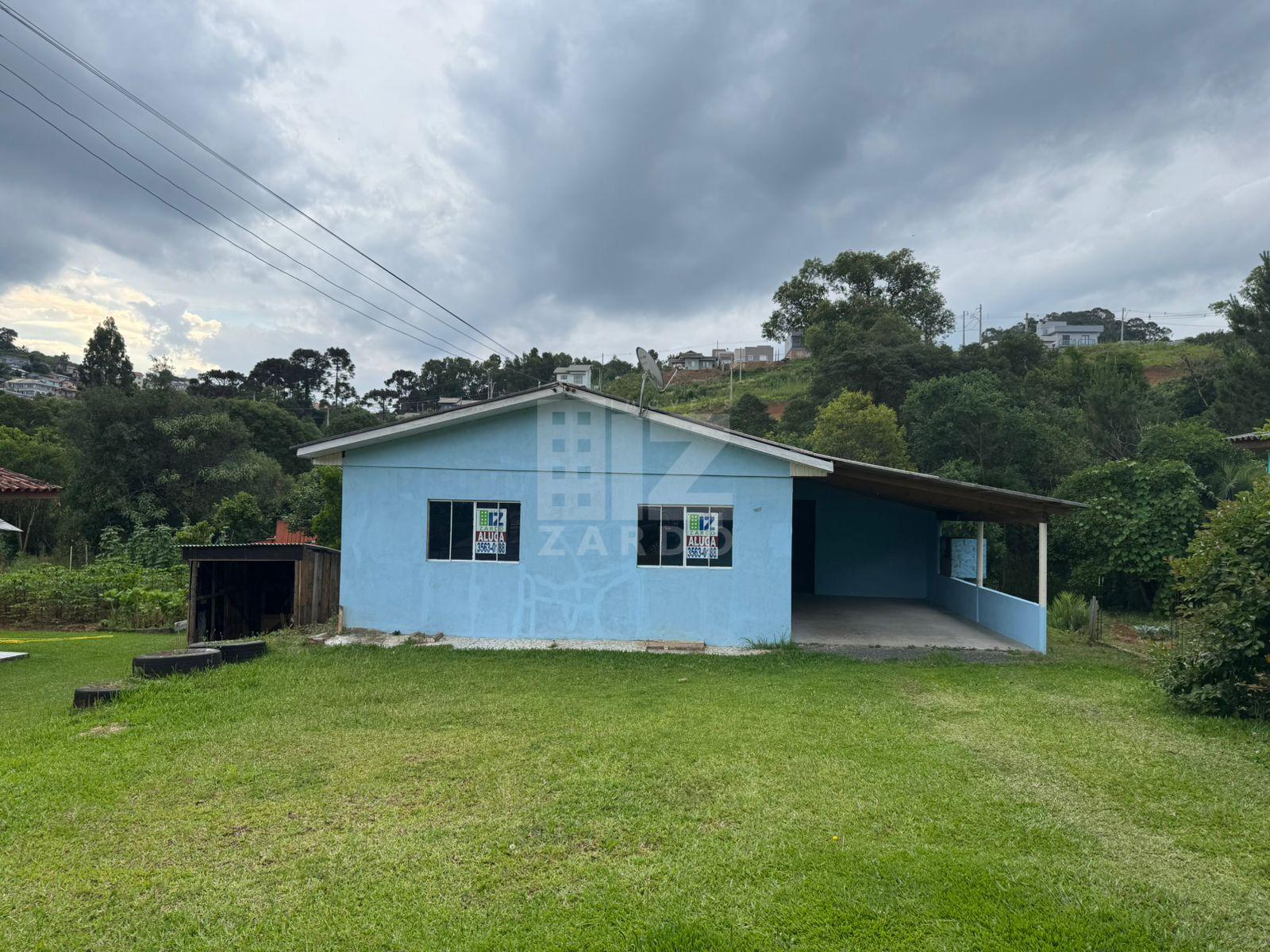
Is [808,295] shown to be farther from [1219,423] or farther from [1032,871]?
[1032,871]

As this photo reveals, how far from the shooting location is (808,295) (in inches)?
2104

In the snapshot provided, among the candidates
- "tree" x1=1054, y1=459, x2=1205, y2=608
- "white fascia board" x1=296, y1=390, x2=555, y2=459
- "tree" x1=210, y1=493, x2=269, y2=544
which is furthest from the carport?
"tree" x1=210, y1=493, x2=269, y2=544

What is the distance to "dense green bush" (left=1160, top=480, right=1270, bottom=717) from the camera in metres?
6.96

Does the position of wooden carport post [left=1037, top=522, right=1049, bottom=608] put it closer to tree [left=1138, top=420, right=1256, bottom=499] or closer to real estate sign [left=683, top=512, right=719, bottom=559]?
real estate sign [left=683, top=512, right=719, bottom=559]

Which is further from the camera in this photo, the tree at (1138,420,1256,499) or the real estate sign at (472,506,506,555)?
the tree at (1138,420,1256,499)

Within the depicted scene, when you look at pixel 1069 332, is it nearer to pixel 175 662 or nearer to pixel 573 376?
pixel 573 376

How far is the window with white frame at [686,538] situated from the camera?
11086mm

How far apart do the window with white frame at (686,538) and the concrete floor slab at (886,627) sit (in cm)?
185

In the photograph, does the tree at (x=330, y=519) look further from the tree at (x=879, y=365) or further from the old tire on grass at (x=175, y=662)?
the tree at (x=879, y=365)

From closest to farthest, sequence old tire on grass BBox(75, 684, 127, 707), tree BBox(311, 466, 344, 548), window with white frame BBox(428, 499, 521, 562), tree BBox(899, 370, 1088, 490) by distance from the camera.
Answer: old tire on grass BBox(75, 684, 127, 707) < window with white frame BBox(428, 499, 521, 562) < tree BBox(311, 466, 344, 548) < tree BBox(899, 370, 1088, 490)

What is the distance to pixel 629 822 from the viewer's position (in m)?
4.53

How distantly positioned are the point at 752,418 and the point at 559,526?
26339mm

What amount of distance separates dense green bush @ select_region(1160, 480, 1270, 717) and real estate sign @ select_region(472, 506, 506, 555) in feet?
27.7

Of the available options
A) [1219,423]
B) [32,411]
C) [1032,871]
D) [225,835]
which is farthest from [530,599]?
[32,411]
